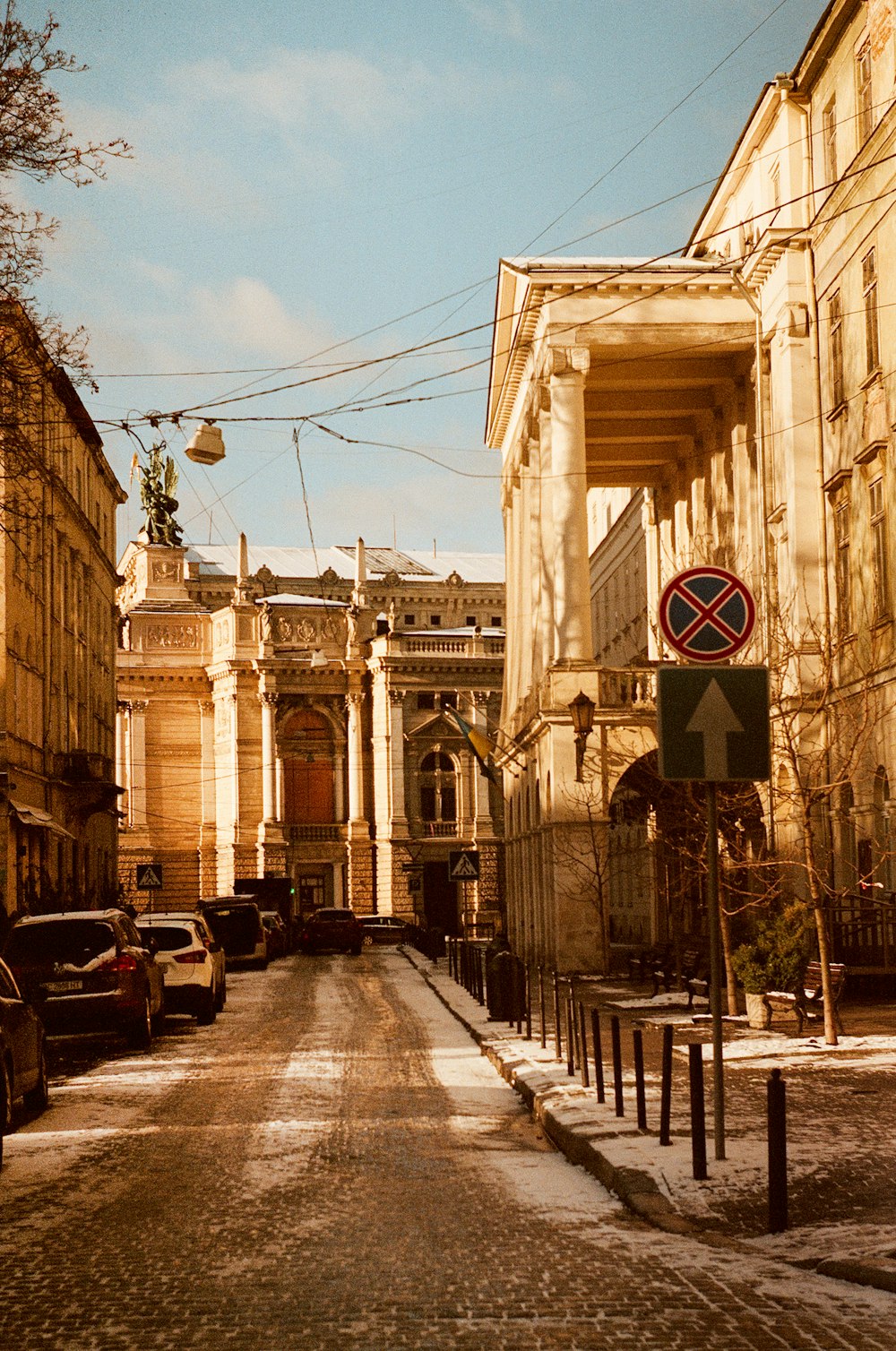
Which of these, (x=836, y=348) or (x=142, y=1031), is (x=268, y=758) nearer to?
(x=836, y=348)

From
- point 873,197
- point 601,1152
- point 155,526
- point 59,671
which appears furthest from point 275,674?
point 601,1152

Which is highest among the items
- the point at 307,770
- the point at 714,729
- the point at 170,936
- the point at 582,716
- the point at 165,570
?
the point at 165,570

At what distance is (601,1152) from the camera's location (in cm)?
1105

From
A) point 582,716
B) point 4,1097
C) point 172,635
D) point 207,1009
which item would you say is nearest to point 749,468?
point 582,716

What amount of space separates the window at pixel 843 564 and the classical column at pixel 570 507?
23.3 feet

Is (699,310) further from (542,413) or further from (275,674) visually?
(275,674)

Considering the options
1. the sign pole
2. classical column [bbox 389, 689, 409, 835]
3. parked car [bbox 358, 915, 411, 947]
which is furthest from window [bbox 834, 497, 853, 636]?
classical column [bbox 389, 689, 409, 835]

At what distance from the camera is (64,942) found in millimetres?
20844

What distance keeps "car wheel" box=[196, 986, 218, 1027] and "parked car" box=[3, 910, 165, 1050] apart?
5.28 m

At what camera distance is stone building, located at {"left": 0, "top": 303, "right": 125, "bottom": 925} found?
4262 cm

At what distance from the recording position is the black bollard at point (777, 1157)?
28.2ft

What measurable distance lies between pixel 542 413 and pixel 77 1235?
3188 centimetres

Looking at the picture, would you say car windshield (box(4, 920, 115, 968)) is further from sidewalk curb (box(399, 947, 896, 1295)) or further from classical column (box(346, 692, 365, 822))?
classical column (box(346, 692, 365, 822))

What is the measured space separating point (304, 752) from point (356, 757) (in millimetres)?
2742
